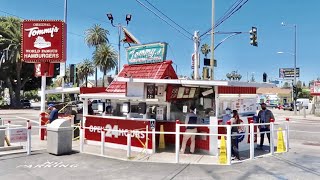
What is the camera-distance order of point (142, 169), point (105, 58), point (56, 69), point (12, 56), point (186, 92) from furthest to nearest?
1. point (105, 58)
2. point (12, 56)
3. point (56, 69)
4. point (186, 92)
5. point (142, 169)

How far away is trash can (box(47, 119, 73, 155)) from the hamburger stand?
0.81 m

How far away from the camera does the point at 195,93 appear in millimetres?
14547

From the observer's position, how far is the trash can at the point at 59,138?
492 inches

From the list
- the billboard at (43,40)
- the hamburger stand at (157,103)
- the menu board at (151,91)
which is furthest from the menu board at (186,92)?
the billboard at (43,40)

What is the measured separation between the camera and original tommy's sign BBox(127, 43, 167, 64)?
14766 mm

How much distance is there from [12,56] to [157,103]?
49501 millimetres

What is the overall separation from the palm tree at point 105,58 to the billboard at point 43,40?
151 ft

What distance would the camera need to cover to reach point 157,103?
14516mm

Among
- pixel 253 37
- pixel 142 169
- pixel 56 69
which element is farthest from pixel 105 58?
pixel 142 169

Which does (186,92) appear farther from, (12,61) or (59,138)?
(12,61)

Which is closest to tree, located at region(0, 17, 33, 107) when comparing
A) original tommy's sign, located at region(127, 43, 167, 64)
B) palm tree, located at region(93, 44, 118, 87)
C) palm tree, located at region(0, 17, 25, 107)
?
palm tree, located at region(0, 17, 25, 107)

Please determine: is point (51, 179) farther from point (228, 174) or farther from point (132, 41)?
point (132, 41)

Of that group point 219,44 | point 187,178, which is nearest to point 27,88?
point 219,44

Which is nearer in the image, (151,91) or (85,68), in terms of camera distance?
(151,91)
